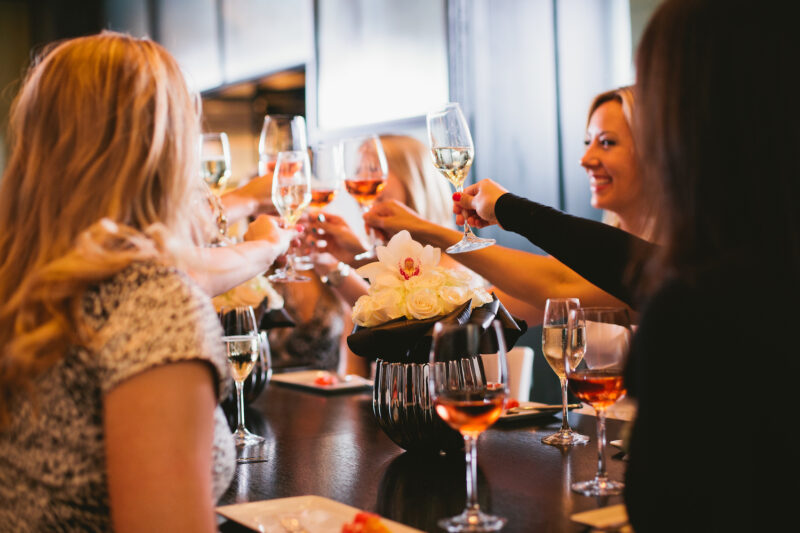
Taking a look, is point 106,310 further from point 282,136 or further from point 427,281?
point 282,136

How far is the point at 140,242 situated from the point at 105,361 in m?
0.15

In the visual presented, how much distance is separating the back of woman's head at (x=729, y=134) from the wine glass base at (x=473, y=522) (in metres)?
0.42

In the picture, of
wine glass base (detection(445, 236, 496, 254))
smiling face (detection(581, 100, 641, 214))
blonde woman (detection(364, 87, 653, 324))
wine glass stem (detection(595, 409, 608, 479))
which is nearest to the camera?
wine glass stem (detection(595, 409, 608, 479))

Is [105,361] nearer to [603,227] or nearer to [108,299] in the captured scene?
[108,299]

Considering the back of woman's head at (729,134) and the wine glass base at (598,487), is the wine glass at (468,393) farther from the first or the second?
the back of woman's head at (729,134)

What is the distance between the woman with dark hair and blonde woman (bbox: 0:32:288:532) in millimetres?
482

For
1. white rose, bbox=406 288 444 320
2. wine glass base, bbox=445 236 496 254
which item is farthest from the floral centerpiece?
wine glass base, bbox=445 236 496 254

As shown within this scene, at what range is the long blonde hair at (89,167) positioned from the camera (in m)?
1.00

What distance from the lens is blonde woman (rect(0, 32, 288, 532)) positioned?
0.90 m

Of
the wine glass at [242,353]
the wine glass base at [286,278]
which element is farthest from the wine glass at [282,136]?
the wine glass at [242,353]

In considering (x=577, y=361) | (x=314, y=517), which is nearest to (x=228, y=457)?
(x=314, y=517)

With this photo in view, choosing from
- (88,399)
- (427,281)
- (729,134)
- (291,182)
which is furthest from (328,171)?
(729,134)

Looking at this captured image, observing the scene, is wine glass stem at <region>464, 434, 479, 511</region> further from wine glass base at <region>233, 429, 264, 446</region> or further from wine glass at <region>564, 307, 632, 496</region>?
wine glass base at <region>233, 429, 264, 446</region>

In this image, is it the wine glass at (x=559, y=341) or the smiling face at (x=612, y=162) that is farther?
the smiling face at (x=612, y=162)
